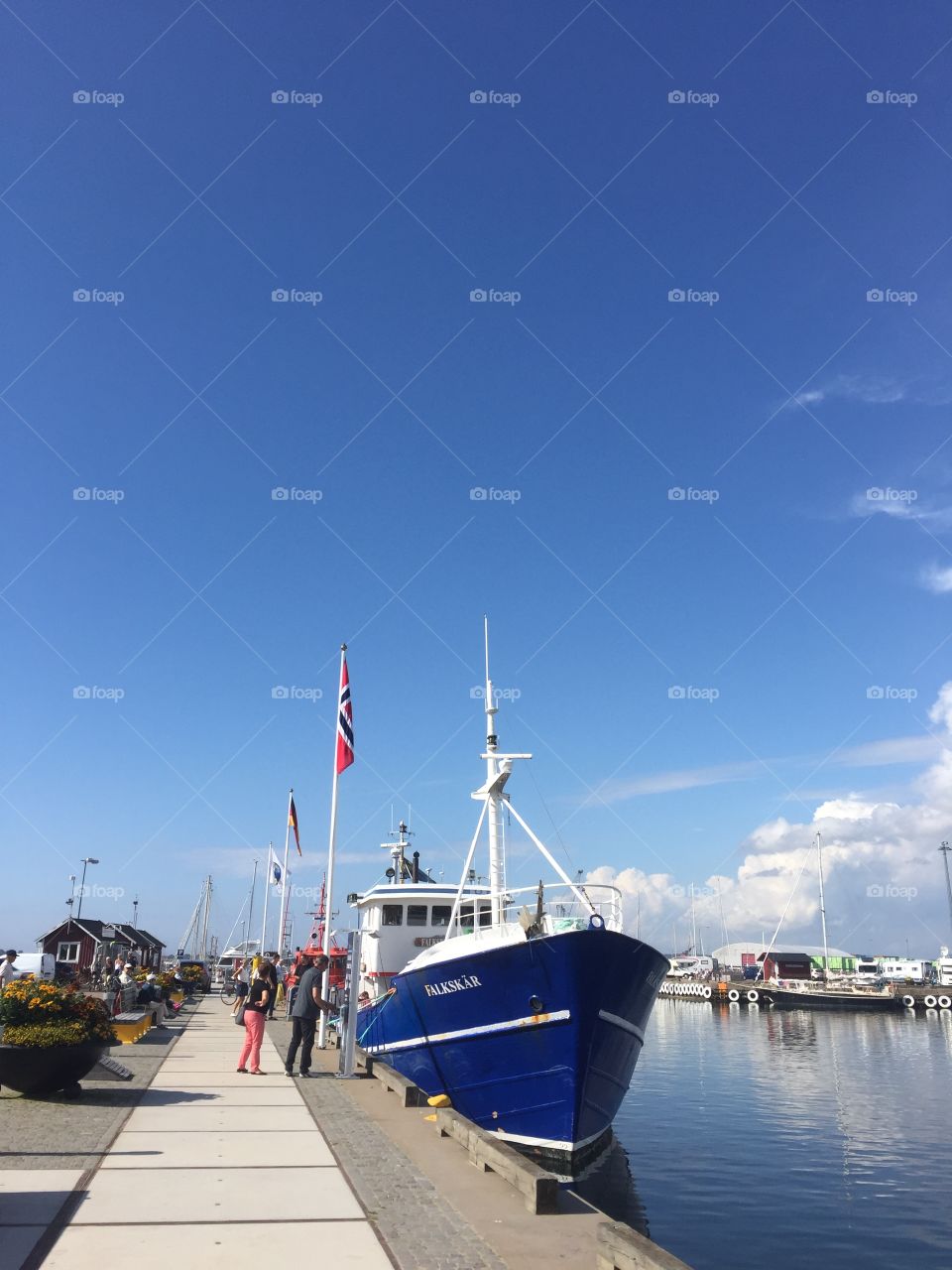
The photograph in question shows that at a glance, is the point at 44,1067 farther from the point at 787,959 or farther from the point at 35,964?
the point at 787,959

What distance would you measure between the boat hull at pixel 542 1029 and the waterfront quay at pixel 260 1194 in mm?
3090

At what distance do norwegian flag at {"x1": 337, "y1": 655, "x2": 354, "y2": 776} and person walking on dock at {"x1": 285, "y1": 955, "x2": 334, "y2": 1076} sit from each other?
216 inches

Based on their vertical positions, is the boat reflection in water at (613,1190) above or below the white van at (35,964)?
below

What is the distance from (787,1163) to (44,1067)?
1631cm

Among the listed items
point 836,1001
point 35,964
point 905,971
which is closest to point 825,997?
point 836,1001

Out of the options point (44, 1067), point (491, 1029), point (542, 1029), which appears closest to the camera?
point (44, 1067)

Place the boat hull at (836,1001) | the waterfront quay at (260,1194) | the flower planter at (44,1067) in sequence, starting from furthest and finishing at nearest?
the boat hull at (836,1001)
the flower planter at (44,1067)
the waterfront quay at (260,1194)

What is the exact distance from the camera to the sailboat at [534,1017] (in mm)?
14320

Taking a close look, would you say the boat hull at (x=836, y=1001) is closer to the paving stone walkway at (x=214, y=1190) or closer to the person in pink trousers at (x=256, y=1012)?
the person in pink trousers at (x=256, y=1012)

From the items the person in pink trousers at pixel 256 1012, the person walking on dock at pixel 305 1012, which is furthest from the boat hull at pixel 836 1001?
the person in pink trousers at pixel 256 1012

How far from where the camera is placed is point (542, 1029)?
14.5 meters

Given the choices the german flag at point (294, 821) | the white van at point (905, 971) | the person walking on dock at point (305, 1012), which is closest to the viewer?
the person walking on dock at point (305, 1012)

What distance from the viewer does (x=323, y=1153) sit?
9148mm

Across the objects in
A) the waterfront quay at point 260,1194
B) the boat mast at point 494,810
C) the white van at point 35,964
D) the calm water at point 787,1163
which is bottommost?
the calm water at point 787,1163
